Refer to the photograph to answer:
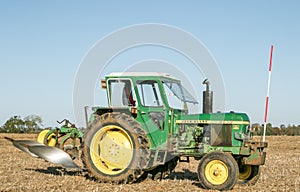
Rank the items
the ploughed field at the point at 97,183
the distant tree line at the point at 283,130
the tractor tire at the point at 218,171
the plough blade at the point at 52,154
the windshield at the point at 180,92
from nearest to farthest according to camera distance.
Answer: the ploughed field at the point at 97,183
the tractor tire at the point at 218,171
the windshield at the point at 180,92
the plough blade at the point at 52,154
the distant tree line at the point at 283,130

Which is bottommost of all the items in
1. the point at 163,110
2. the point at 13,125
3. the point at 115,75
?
the point at 13,125

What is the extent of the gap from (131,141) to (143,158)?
48 cm

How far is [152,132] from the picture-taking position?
967cm

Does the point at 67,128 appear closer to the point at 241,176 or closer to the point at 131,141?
the point at 131,141

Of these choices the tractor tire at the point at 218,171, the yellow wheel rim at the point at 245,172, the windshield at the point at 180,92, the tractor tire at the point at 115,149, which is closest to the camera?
the tractor tire at the point at 218,171

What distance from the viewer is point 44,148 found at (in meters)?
11.0

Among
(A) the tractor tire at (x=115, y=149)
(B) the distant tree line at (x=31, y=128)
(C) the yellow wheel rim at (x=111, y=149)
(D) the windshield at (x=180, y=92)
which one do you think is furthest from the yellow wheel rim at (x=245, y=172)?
(B) the distant tree line at (x=31, y=128)

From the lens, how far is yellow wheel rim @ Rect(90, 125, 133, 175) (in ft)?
31.8

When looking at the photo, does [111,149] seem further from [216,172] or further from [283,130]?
[283,130]

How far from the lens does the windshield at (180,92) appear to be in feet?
32.4

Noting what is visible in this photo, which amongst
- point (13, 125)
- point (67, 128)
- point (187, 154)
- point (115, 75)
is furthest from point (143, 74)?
point (13, 125)

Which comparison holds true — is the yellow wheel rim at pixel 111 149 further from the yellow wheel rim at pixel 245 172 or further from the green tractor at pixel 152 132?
the yellow wheel rim at pixel 245 172

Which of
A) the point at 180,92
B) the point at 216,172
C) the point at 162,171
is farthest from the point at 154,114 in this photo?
the point at 216,172

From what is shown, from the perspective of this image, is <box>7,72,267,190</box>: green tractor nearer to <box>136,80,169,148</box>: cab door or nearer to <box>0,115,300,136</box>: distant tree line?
<box>136,80,169,148</box>: cab door
